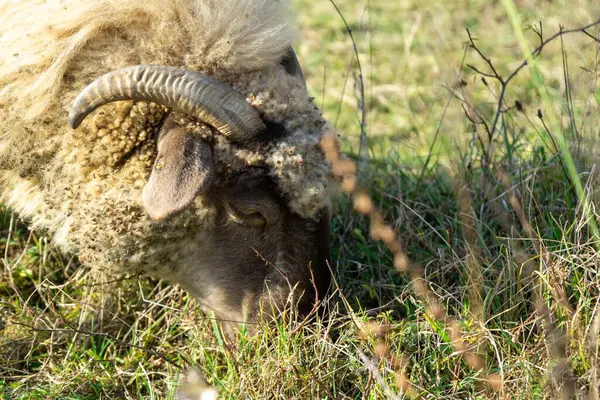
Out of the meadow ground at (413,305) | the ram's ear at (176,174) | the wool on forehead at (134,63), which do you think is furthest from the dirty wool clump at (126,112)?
the meadow ground at (413,305)

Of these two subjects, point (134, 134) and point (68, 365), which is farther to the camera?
point (68, 365)

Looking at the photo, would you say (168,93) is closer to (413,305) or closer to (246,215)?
(246,215)

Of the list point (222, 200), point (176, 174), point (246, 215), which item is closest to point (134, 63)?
point (176, 174)

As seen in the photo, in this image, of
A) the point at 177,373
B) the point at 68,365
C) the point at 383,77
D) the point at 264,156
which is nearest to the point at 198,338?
the point at 177,373

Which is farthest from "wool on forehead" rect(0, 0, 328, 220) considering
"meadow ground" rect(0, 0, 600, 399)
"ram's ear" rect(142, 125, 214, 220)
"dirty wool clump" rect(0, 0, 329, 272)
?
"meadow ground" rect(0, 0, 600, 399)

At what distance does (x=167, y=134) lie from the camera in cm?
323

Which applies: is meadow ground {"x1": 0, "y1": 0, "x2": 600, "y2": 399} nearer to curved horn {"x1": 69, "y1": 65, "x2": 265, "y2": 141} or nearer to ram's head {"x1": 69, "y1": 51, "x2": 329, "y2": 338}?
ram's head {"x1": 69, "y1": 51, "x2": 329, "y2": 338}

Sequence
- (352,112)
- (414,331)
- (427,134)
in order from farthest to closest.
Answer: (352,112) < (427,134) < (414,331)

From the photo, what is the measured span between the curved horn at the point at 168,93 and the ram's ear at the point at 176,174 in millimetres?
130

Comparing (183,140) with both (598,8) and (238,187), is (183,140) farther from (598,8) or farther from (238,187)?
(598,8)

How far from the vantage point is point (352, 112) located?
21.7 ft

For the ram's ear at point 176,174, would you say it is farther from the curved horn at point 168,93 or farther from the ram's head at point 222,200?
the curved horn at point 168,93

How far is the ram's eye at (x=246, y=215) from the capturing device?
3408 millimetres

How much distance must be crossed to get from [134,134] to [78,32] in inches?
21.5
